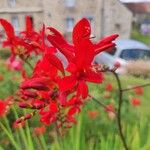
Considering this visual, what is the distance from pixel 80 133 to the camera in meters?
2.89

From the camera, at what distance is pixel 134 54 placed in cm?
1564

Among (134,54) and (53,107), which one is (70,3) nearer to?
(134,54)

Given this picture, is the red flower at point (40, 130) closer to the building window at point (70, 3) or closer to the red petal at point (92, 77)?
the red petal at point (92, 77)

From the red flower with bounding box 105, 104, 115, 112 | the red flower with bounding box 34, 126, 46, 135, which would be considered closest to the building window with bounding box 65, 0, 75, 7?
the red flower with bounding box 105, 104, 115, 112

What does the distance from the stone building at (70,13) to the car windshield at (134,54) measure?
10.1 m

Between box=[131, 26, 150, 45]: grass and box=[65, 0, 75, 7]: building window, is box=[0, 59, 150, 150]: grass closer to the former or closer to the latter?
box=[65, 0, 75, 7]: building window

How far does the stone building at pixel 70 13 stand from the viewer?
26375 millimetres

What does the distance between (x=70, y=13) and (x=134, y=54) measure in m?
12.1

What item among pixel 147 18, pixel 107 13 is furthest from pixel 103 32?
pixel 147 18

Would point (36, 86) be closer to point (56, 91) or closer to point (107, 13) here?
point (56, 91)

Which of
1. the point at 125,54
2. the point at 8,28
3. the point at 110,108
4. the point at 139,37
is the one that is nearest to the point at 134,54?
the point at 125,54

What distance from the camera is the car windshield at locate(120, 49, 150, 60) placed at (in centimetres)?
1510

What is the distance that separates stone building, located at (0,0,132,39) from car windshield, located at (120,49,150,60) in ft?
33.1

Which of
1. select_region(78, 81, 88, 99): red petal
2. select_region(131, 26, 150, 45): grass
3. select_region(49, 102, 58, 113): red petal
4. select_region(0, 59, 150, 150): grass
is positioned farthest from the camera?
select_region(131, 26, 150, 45): grass
